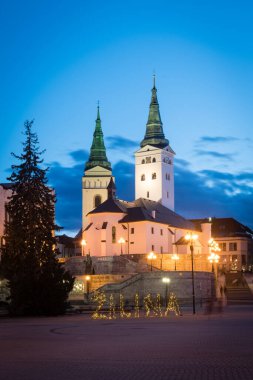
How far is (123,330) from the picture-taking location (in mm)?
28500

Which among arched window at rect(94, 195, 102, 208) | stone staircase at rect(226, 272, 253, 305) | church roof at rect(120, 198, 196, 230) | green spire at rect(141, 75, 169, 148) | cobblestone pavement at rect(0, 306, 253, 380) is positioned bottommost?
cobblestone pavement at rect(0, 306, 253, 380)

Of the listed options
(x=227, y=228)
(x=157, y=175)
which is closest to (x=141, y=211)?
(x=157, y=175)

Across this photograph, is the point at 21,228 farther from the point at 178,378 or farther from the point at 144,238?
the point at 144,238

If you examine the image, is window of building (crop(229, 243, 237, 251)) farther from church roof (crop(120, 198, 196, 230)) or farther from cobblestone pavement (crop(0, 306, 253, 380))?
cobblestone pavement (crop(0, 306, 253, 380))

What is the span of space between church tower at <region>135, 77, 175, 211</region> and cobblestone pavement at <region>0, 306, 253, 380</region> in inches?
4041

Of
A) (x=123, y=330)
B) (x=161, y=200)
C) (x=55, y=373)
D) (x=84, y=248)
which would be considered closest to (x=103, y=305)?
(x=123, y=330)

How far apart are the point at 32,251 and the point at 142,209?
54.5m

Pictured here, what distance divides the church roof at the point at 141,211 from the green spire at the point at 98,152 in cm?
4020

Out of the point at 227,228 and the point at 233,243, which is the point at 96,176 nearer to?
the point at 227,228

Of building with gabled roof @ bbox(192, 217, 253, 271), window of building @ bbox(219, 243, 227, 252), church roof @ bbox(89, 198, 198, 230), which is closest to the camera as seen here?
church roof @ bbox(89, 198, 198, 230)

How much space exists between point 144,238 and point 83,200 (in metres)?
52.9

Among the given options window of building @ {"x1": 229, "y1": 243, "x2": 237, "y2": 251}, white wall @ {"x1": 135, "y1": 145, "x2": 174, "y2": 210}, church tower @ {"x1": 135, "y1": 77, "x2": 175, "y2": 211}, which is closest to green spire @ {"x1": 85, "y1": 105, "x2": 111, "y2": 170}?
church tower @ {"x1": 135, "y1": 77, "x2": 175, "y2": 211}

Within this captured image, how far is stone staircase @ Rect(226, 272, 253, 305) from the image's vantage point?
60.1 m

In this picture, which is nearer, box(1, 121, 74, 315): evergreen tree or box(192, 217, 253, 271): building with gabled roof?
box(1, 121, 74, 315): evergreen tree
